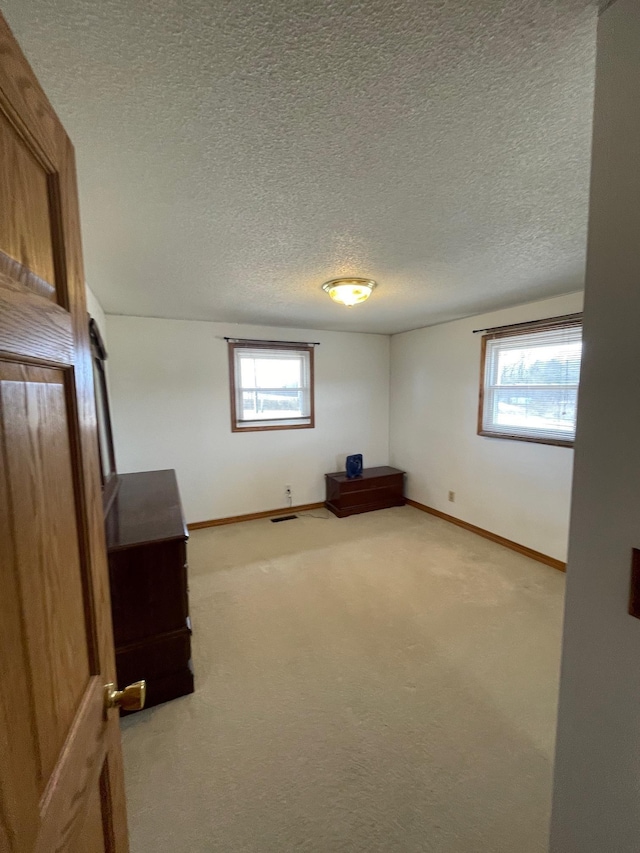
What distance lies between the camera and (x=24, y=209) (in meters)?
0.53

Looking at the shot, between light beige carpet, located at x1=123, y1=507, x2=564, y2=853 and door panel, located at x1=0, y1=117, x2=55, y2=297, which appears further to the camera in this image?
light beige carpet, located at x1=123, y1=507, x2=564, y2=853

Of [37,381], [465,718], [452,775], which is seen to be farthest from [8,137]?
[465,718]

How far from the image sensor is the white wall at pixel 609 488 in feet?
2.30

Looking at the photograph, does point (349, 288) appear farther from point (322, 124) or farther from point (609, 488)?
point (609, 488)

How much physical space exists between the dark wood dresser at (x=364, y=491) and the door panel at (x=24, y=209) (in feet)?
12.4

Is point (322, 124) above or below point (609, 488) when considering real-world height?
above

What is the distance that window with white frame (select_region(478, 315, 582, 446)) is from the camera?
285 centimetres

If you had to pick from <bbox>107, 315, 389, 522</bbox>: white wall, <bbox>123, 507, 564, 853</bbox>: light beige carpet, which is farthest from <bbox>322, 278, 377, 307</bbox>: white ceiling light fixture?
<bbox>123, 507, 564, 853</bbox>: light beige carpet

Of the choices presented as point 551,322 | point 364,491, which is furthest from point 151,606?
point 551,322

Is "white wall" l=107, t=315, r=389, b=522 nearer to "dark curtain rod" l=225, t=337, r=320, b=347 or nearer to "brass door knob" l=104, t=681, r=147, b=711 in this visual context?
"dark curtain rod" l=225, t=337, r=320, b=347

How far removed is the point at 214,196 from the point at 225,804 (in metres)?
2.30

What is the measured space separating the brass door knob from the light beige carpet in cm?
90

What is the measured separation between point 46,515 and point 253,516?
375 cm

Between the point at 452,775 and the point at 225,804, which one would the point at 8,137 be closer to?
the point at 225,804
